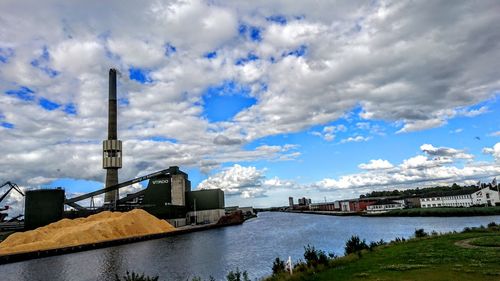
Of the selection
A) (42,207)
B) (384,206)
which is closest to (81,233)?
(42,207)

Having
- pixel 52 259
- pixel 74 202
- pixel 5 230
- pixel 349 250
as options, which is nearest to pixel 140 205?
pixel 74 202

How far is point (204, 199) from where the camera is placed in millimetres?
135625

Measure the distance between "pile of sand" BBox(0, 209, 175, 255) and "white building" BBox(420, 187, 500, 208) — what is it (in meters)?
91.5

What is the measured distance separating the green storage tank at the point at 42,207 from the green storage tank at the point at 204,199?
43.6 meters

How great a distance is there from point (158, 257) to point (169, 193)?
247 ft

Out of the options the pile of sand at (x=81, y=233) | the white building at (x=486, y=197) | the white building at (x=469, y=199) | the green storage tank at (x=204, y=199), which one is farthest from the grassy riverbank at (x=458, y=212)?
the pile of sand at (x=81, y=233)

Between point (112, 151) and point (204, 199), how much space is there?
1447 inches

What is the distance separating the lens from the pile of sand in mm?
66456

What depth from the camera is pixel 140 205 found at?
120m

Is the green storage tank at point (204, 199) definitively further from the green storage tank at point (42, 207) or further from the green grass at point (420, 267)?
the green grass at point (420, 267)

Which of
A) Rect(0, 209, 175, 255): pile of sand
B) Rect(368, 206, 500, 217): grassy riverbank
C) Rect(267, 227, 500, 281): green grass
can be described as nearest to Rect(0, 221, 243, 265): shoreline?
Rect(0, 209, 175, 255): pile of sand

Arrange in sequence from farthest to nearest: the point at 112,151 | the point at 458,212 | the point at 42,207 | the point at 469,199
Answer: the point at 112,151 → the point at 469,199 → the point at 42,207 → the point at 458,212

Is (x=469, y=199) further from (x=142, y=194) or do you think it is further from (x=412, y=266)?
(x=412, y=266)

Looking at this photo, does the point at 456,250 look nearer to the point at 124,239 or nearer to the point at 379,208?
the point at 124,239
